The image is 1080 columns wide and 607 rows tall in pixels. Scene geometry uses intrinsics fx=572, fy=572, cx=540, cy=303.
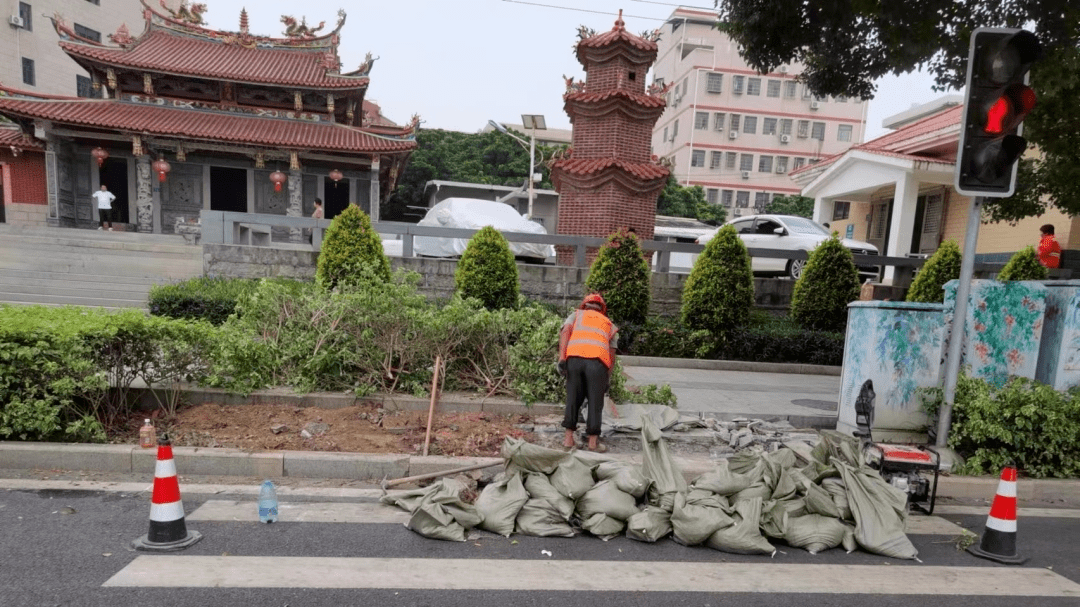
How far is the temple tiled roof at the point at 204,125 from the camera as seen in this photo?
18.4 m

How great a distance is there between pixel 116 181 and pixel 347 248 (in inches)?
674

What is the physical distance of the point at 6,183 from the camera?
69.6 feet

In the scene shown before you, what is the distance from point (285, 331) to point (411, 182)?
102 feet

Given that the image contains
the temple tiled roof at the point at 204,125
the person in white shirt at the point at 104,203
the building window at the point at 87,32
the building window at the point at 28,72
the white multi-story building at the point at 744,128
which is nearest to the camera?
the temple tiled roof at the point at 204,125

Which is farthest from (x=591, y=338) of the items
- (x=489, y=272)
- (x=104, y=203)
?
(x=104, y=203)

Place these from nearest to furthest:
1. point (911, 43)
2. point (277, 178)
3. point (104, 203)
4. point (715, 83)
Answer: point (911, 43) < point (104, 203) < point (277, 178) < point (715, 83)

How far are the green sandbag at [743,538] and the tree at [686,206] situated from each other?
35.4 meters

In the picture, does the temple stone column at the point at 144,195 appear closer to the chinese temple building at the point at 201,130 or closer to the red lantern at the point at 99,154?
the chinese temple building at the point at 201,130

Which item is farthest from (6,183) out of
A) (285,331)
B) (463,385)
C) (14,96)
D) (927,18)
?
(927,18)

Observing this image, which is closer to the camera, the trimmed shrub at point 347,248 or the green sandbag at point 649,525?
the green sandbag at point 649,525

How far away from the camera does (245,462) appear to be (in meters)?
4.70

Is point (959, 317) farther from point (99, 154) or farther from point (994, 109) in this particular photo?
point (99, 154)

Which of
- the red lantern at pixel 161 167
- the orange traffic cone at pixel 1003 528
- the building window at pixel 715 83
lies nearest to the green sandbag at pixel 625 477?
the orange traffic cone at pixel 1003 528

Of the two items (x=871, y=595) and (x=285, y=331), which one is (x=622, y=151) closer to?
(x=285, y=331)
